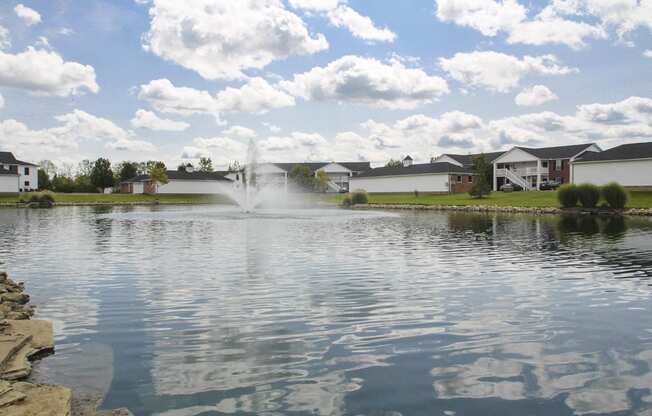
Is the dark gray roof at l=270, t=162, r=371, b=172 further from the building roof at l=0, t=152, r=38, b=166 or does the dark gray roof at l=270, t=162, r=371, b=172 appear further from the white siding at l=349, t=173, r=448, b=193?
the building roof at l=0, t=152, r=38, b=166

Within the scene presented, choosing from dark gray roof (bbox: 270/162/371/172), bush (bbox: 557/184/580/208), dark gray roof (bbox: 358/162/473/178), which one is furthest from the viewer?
dark gray roof (bbox: 270/162/371/172)

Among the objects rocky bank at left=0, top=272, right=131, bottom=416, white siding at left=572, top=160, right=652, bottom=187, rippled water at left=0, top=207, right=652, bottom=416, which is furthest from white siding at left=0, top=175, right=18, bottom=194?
rocky bank at left=0, top=272, right=131, bottom=416

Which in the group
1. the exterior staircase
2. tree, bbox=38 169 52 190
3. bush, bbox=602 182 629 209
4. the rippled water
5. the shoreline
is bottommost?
the rippled water

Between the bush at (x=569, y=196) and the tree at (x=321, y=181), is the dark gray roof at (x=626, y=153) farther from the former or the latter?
the tree at (x=321, y=181)

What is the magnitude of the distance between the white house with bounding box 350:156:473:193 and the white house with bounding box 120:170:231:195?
38084mm

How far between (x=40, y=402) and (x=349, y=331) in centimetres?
544

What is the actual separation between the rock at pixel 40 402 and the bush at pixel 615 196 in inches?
2371

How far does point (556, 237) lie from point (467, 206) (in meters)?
40.9

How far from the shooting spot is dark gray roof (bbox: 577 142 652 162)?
7530 centimetres

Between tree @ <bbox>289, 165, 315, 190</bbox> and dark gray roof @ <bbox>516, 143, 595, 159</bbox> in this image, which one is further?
tree @ <bbox>289, 165, 315, 190</bbox>

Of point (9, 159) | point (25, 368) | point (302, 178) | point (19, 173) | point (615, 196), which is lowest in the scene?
point (25, 368)

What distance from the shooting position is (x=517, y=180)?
324ft

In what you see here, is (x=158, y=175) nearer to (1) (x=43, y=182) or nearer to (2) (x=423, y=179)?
(1) (x=43, y=182)

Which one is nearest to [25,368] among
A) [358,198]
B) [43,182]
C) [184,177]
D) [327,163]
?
[358,198]
